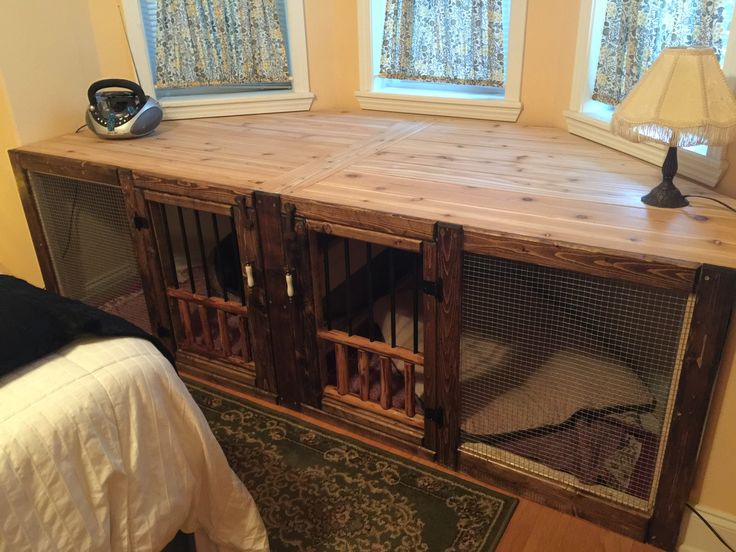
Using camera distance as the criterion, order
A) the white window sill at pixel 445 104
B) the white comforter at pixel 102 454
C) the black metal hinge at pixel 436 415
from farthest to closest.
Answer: the white window sill at pixel 445 104, the black metal hinge at pixel 436 415, the white comforter at pixel 102 454

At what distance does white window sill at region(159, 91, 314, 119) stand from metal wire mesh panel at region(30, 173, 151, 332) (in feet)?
1.96

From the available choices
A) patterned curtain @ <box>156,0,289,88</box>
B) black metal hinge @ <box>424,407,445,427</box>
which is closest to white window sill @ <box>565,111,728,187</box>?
black metal hinge @ <box>424,407,445,427</box>

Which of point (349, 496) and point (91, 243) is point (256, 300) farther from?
point (91, 243)

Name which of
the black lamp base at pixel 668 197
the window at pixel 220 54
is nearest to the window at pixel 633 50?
the black lamp base at pixel 668 197

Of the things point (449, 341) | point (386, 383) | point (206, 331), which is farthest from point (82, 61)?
point (449, 341)

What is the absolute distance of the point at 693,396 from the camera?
143cm

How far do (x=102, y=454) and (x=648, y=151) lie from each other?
69.3 inches

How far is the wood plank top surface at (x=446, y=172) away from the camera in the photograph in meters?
1.52

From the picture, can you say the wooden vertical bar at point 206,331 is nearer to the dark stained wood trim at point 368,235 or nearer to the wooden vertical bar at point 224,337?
the wooden vertical bar at point 224,337

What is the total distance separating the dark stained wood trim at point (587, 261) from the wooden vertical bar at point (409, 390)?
1.52 feet

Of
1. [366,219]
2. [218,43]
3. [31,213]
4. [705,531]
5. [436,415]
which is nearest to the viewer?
[705,531]

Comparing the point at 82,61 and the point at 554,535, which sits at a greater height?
the point at 82,61

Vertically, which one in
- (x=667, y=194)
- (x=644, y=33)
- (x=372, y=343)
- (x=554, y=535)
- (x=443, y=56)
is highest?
(x=644, y=33)

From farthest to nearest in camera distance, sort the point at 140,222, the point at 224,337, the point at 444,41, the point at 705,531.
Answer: the point at 444,41 < the point at 224,337 < the point at 140,222 < the point at 705,531
